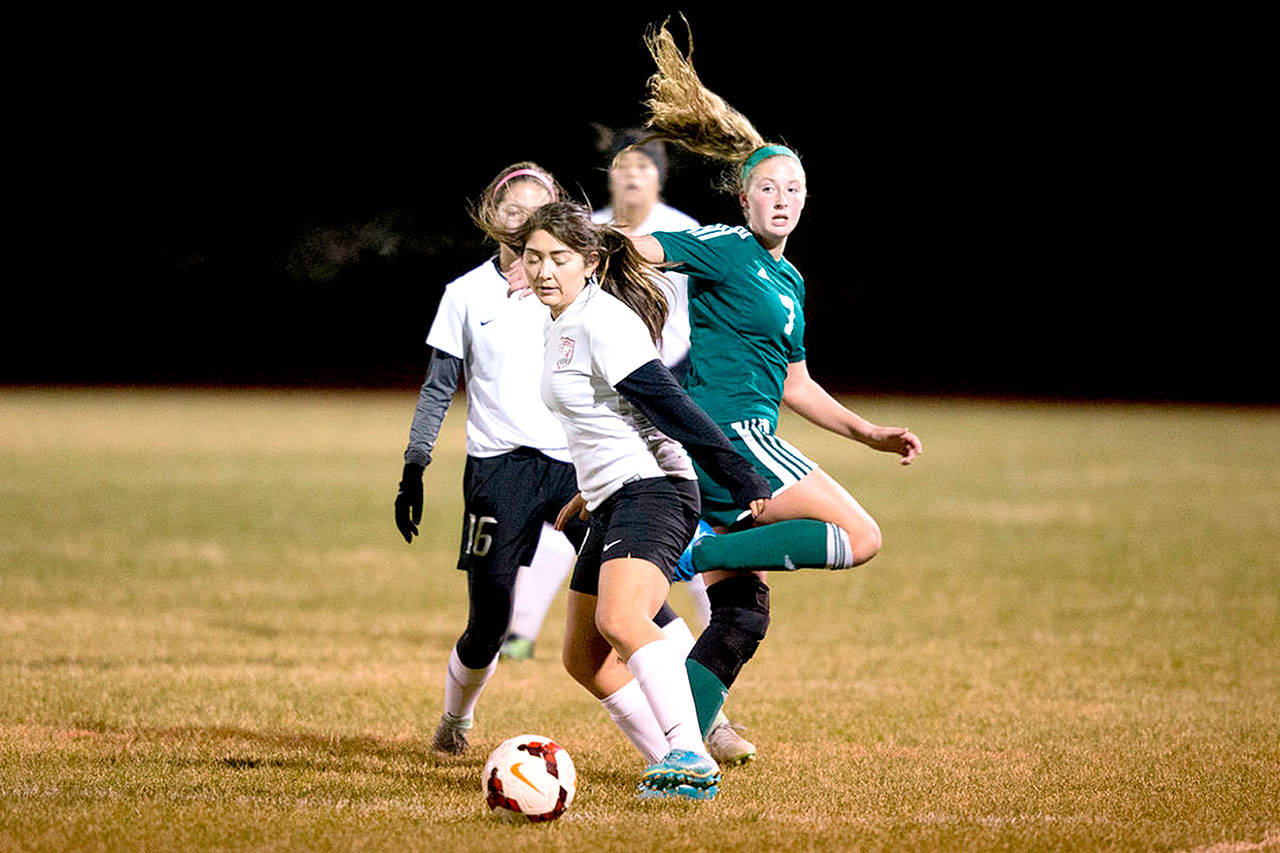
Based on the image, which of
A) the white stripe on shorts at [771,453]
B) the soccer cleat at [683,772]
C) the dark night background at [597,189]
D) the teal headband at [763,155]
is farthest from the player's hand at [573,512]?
the dark night background at [597,189]

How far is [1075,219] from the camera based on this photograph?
37.0 meters

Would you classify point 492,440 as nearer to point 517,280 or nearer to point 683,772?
point 517,280

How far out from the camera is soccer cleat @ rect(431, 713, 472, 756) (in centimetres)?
552

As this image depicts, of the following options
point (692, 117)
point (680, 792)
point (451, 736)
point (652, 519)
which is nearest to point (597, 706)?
point (451, 736)

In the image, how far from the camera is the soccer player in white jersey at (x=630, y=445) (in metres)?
4.36

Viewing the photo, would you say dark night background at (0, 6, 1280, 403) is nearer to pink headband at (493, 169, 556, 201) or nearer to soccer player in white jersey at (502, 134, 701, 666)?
soccer player in white jersey at (502, 134, 701, 666)

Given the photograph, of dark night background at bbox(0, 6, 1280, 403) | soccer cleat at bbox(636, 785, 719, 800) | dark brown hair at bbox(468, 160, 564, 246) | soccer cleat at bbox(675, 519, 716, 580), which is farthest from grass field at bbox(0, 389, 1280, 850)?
dark night background at bbox(0, 6, 1280, 403)

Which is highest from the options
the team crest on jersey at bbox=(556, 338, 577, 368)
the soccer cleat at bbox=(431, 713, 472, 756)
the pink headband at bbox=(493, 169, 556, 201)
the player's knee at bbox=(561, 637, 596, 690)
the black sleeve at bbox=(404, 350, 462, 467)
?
the pink headband at bbox=(493, 169, 556, 201)

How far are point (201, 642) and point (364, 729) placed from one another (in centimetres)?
262

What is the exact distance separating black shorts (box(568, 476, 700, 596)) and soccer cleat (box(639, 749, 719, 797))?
54 centimetres

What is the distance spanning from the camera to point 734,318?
16.2 feet

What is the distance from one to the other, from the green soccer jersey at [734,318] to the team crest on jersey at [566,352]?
1.72 ft

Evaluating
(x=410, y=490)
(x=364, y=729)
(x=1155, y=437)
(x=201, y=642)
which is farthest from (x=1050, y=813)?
(x=1155, y=437)

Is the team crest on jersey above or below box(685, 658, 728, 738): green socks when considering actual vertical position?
above
